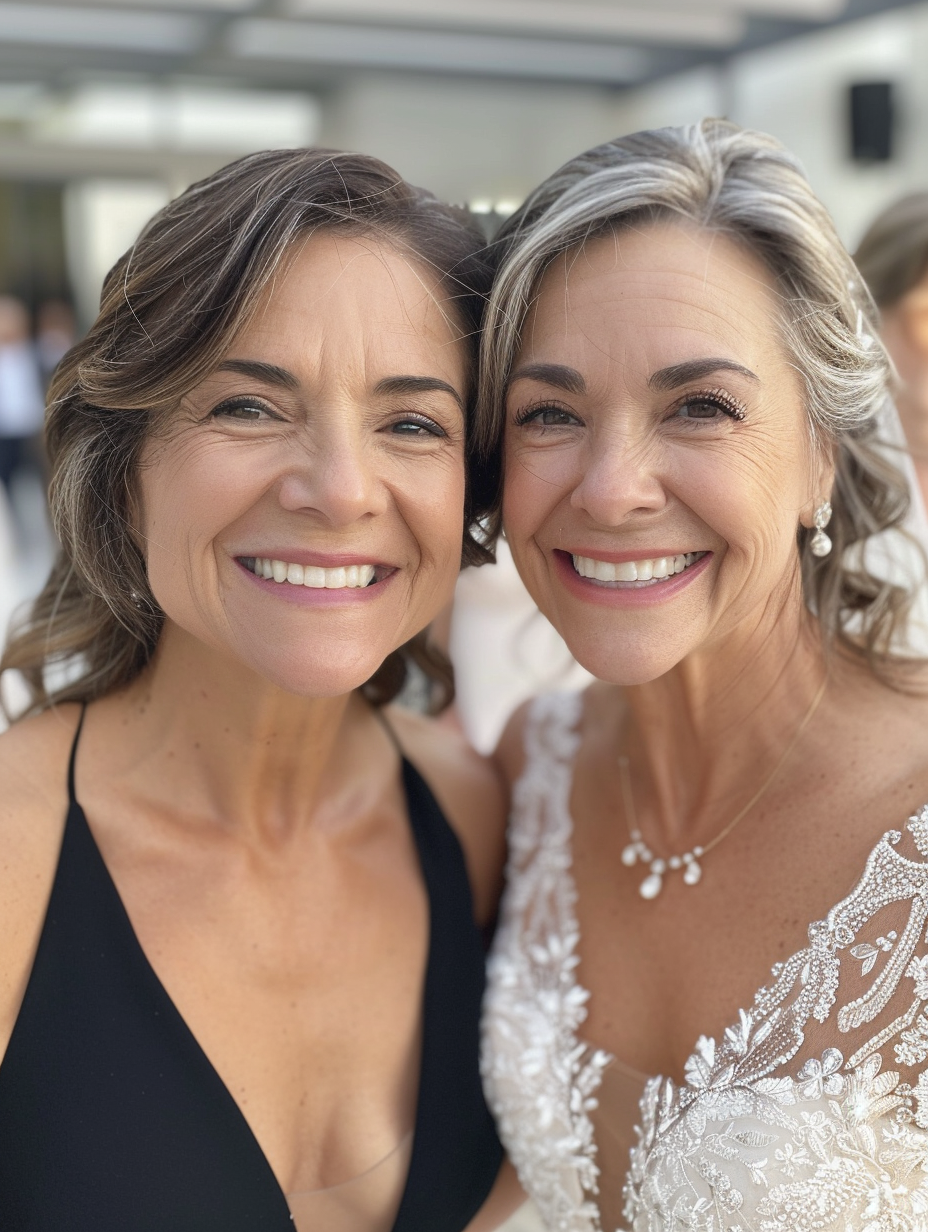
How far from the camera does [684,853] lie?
216cm

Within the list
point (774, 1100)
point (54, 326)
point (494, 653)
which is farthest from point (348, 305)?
point (54, 326)

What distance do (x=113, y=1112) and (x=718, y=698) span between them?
1.14 meters

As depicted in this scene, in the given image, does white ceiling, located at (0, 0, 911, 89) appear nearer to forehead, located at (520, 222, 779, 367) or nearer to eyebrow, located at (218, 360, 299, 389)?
forehead, located at (520, 222, 779, 367)

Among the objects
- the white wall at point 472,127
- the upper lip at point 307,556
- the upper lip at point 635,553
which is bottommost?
the upper lip at point 635,553

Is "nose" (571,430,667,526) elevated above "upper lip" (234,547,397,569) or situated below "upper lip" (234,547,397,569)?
above

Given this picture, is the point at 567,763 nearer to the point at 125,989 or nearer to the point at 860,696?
the point at 860,696

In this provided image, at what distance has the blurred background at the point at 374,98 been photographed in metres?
9.55

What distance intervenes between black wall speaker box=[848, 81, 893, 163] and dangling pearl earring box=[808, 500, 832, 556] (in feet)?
29.3

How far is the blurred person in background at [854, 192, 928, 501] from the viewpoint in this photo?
148 inches

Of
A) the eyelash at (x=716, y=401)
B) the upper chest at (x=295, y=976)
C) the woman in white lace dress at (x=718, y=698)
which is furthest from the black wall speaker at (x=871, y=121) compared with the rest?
the upper chest at (x=295, y=976)

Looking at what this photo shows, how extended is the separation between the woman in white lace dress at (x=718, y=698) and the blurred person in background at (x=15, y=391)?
10.1m

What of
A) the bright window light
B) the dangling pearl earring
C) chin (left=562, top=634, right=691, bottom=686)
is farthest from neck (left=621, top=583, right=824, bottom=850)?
the bright window light

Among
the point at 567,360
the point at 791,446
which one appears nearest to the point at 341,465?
the point at 567,360

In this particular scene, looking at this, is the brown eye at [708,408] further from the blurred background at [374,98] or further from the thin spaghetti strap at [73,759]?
the blurred background at [374,98]
